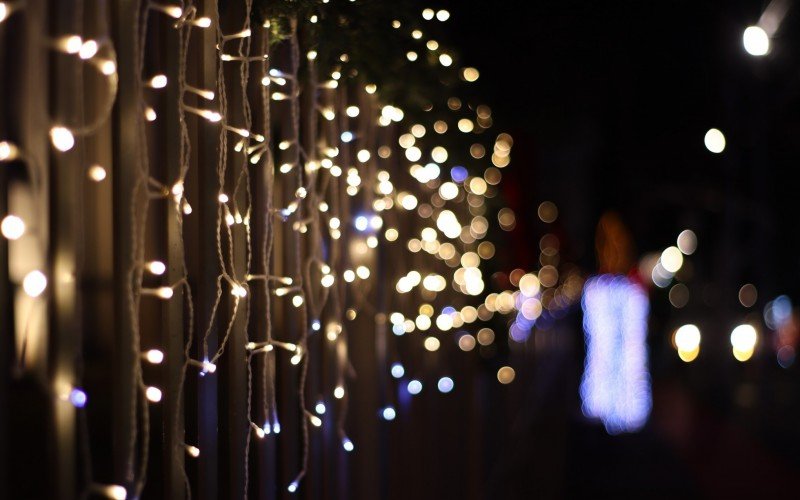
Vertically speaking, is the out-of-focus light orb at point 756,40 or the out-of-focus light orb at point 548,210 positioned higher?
the out-of-focus light orb at point 756,40

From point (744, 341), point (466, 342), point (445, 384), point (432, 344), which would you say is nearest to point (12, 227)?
point (432, 344)

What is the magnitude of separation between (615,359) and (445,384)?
8.19 meters

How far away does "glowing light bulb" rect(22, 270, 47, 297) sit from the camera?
5.69 ft

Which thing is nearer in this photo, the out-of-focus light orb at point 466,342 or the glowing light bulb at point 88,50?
the glowing light bulb at point 88,50

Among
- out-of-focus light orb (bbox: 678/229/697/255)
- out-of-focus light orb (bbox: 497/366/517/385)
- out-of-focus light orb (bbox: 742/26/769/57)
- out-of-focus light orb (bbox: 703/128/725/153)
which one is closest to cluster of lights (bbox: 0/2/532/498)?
out-of-focus light orb (bbox: 497/366/517/385)

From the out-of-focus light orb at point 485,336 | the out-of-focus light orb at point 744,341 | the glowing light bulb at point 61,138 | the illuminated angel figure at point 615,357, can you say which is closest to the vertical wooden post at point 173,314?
the glowing light bulb at point 61,138

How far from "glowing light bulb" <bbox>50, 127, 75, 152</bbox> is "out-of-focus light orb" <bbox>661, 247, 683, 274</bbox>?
33467 mm

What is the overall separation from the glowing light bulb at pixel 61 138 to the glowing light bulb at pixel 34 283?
0.27 m

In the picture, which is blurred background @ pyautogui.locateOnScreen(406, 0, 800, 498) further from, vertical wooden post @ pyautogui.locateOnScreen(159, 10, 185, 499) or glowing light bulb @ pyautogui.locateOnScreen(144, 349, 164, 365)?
glowing light bulb @ pyautogui.locateOnScreen(144, 349, 164, 365)

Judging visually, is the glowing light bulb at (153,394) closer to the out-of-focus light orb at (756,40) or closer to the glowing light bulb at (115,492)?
the glowing light bulb at (115,492)

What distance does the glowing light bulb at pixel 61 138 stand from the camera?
5.97 ft

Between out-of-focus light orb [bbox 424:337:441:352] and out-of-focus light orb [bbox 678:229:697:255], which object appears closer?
out-of-focus light orb [bbox 424:337:441:352]

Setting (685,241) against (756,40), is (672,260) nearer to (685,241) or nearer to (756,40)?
(685,241)

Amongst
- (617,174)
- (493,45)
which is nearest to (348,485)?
(493,45)
